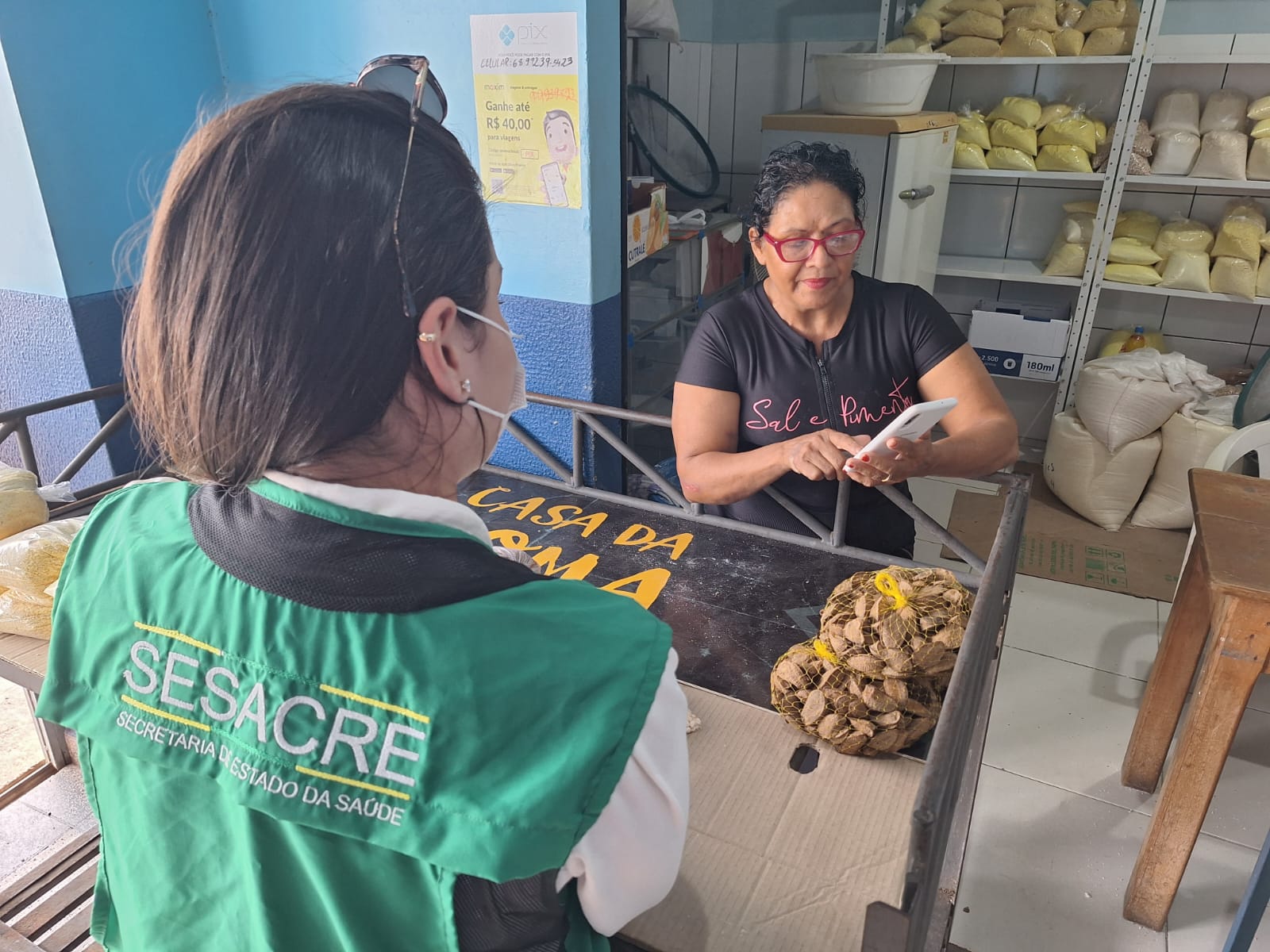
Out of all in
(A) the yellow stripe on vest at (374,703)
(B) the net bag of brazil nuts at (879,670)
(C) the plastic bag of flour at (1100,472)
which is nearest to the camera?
(A) the yellow stripe on vest at (374,703)

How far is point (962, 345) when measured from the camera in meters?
1.68

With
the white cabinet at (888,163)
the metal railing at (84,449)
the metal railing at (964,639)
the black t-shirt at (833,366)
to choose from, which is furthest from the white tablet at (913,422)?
the white cabinet at (888,163)

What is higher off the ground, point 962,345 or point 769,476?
point 962,345

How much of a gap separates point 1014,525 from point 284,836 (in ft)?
3.47

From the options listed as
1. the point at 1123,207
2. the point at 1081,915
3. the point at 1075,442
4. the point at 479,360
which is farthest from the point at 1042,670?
the point at 479,360

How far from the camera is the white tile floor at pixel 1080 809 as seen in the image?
169 cm

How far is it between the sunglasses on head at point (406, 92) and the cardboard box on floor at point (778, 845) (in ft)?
2.36

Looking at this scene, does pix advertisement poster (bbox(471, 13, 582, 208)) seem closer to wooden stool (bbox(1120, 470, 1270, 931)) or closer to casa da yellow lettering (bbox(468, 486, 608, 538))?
casa da yellow lettering (bbox(468, 486, 608, 538))

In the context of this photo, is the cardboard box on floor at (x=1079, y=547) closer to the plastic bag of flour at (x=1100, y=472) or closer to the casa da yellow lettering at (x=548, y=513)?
the plastic bag of flour at (x=1100, y=472)

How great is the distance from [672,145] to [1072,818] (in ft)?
8.48

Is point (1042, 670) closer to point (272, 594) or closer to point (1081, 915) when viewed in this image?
point (1081, 915)

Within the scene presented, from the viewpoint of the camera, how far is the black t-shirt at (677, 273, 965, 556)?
66.0 inches

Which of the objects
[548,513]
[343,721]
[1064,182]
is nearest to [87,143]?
[548,513]

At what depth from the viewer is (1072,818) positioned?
1.94 m
